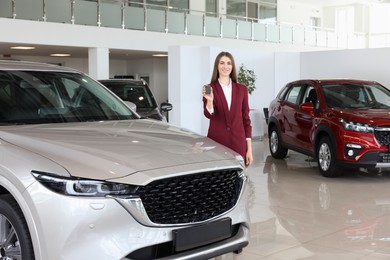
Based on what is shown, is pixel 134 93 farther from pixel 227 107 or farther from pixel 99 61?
pixel 99 61

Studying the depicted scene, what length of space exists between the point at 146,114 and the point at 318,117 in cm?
283

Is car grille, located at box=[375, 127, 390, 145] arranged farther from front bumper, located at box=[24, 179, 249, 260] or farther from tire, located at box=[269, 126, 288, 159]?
front bumper, located at box=[24, 179, 249, 260]

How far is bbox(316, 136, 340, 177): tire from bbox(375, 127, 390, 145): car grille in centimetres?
68

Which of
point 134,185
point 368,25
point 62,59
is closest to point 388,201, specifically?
point 134,185

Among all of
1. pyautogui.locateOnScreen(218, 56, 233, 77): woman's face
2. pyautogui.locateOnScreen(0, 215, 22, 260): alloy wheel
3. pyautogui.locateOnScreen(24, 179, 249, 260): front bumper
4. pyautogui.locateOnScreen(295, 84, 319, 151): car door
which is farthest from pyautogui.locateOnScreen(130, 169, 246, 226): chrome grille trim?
pyautogui.locateOnScreen(295, 84, 319, 151): car door

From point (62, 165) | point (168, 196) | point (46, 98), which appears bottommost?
point (168, 196)

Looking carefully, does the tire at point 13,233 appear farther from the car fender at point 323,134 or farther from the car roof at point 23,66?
the car fender at point 323,134

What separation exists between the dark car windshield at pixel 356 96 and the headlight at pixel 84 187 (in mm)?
6061

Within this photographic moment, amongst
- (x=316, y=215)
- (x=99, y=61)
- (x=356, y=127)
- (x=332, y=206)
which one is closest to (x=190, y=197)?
(x=316, y=215)

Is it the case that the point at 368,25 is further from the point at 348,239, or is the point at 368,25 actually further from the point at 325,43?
the point at 348,239

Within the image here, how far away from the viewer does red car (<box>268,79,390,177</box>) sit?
24.1 feet

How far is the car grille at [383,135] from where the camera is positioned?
23.9 ft

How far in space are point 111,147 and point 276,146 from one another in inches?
291

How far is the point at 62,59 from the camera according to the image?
20922 mm
